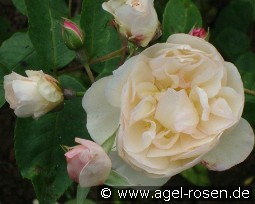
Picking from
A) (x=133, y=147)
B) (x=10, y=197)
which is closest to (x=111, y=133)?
(x=133, y=147)

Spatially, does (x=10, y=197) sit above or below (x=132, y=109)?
below

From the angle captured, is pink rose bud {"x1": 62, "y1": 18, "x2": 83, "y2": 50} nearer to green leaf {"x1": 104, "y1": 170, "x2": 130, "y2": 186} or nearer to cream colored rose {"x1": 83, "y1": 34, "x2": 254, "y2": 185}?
cream colored rose {"x1": 83, "y1": 34, "x2": 254, "y2": 185}

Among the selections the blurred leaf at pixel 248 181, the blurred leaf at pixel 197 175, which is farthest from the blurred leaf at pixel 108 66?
the blurred leaf at pixel 248 181

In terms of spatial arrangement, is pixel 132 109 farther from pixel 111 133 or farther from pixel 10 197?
pixel 10 197

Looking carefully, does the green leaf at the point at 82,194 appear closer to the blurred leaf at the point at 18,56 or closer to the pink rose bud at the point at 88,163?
the pink rose bud at the point at 88,163

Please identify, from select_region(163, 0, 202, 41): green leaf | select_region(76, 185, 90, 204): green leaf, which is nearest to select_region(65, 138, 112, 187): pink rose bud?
select_region(76, 185, 90, 204): green leaf
